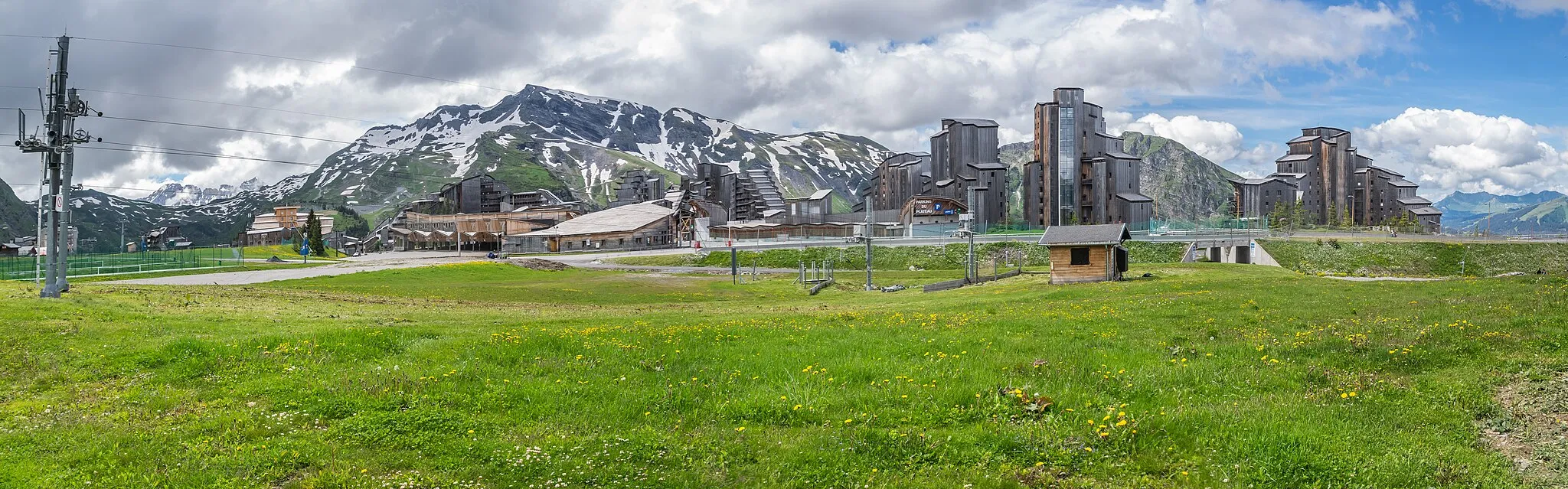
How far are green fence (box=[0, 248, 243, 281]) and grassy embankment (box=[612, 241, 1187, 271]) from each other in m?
44.9

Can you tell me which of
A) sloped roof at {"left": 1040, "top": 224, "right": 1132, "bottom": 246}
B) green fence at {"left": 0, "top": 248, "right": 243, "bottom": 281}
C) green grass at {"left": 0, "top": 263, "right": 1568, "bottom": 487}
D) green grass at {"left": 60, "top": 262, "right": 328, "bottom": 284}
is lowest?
green grass at {"left": 0, "top": 263, "right": 1568, "bottom": 487}

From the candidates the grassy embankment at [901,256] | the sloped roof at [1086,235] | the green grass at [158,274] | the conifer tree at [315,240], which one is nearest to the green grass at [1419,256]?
the grassy embankment at [901,256]

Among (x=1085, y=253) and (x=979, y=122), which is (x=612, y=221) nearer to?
(x=979, y=122)

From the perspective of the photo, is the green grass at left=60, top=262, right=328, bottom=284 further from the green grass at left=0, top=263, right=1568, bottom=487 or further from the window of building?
the window of building

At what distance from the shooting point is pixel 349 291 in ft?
154

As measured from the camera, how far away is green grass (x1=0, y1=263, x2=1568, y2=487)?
8961 mm

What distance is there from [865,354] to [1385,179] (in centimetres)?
17267

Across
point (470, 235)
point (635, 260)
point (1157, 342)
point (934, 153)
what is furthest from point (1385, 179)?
point (470, 235)

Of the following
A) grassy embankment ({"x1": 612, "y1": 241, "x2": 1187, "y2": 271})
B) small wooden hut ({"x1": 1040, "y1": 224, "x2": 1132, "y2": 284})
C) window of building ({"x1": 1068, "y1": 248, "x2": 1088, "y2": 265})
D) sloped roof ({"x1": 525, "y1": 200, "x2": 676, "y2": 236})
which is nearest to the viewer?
small wooden hut ({"x1": 1040, "y1": 224, "x2": 1132, "y2": 284})

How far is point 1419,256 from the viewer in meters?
87.0

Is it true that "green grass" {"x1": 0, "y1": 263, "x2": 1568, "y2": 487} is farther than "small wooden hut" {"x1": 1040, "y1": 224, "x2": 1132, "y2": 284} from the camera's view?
No

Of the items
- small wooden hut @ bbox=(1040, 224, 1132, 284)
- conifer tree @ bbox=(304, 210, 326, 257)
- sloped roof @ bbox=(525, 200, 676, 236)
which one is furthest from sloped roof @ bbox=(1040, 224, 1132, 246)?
conifer tree @ bbox=(304, 210, 326, 257)

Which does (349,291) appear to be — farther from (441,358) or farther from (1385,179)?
(1385,179)

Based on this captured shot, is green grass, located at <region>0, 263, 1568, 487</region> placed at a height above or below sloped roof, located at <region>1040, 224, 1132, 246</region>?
below
